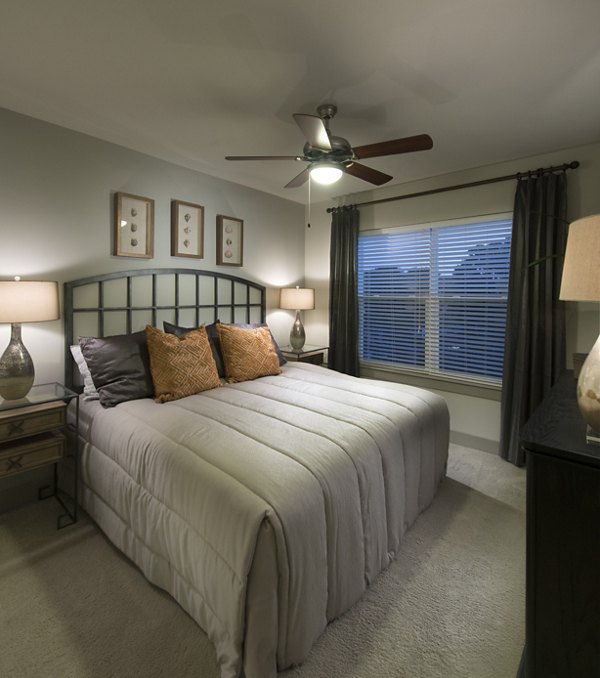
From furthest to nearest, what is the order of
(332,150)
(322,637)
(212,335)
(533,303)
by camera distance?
1. (212,335)
2. (533,303)
3. (332,150)
4. (322,637)

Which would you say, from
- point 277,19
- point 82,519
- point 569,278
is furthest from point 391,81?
point 82,519

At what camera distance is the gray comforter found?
51.9 inches

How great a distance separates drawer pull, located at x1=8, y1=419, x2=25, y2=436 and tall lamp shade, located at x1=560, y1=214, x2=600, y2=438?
8.65ft

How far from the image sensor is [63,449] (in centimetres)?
226

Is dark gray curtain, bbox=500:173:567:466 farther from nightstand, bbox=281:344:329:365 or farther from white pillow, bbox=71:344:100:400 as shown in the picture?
white pillow, bbox=71:344:100:400

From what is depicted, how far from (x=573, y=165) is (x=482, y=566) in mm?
2993

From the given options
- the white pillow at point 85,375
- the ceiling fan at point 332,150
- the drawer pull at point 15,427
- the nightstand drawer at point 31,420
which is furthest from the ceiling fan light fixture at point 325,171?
the drawer pull at point 15,427

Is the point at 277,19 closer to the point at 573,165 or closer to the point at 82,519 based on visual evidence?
the point at 573,165

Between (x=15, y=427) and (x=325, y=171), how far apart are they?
242 centimetres

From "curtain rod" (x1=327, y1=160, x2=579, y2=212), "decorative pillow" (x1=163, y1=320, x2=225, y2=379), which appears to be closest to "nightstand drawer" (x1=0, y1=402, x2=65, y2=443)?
"decorative pillow" (x1=163, y1=320, x2=225, y2=379)

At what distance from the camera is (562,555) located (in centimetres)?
104

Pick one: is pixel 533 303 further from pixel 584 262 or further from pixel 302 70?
pixel 302 70

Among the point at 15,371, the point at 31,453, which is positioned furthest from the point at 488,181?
the point at 31,453

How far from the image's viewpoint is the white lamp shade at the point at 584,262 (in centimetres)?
105
